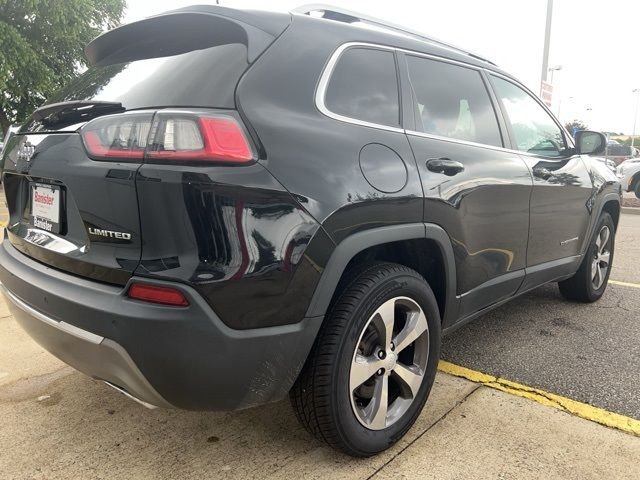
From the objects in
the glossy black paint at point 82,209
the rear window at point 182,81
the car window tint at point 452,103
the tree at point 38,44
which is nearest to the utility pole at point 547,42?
the car window tint at point 452,103

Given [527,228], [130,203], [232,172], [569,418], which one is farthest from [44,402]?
[527,228]

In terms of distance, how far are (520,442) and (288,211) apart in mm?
1512

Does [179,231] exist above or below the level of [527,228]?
above

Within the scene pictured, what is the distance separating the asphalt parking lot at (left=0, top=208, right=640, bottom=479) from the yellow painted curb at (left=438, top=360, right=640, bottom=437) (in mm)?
41

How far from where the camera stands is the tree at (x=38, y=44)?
52.4 ft

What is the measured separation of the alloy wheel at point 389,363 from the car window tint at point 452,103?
2.88 feet

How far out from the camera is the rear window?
1788mm

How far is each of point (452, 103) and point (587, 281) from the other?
7.39 ft

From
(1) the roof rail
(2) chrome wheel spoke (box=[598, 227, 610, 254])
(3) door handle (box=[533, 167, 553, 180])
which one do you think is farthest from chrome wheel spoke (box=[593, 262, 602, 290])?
(1) the roof rail

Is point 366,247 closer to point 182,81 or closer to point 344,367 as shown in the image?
point 344,367

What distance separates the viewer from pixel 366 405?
2.26 m

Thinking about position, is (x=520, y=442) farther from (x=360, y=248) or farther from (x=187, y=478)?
(x=187, y=478)

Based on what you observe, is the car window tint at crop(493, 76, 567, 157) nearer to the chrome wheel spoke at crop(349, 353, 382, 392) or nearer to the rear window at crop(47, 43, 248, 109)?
the chrome wheel spoke at crop(349, 353, 382, 392)

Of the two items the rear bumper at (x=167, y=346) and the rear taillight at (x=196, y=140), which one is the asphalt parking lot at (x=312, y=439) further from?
the rear taillight at (x=196, y=140)
